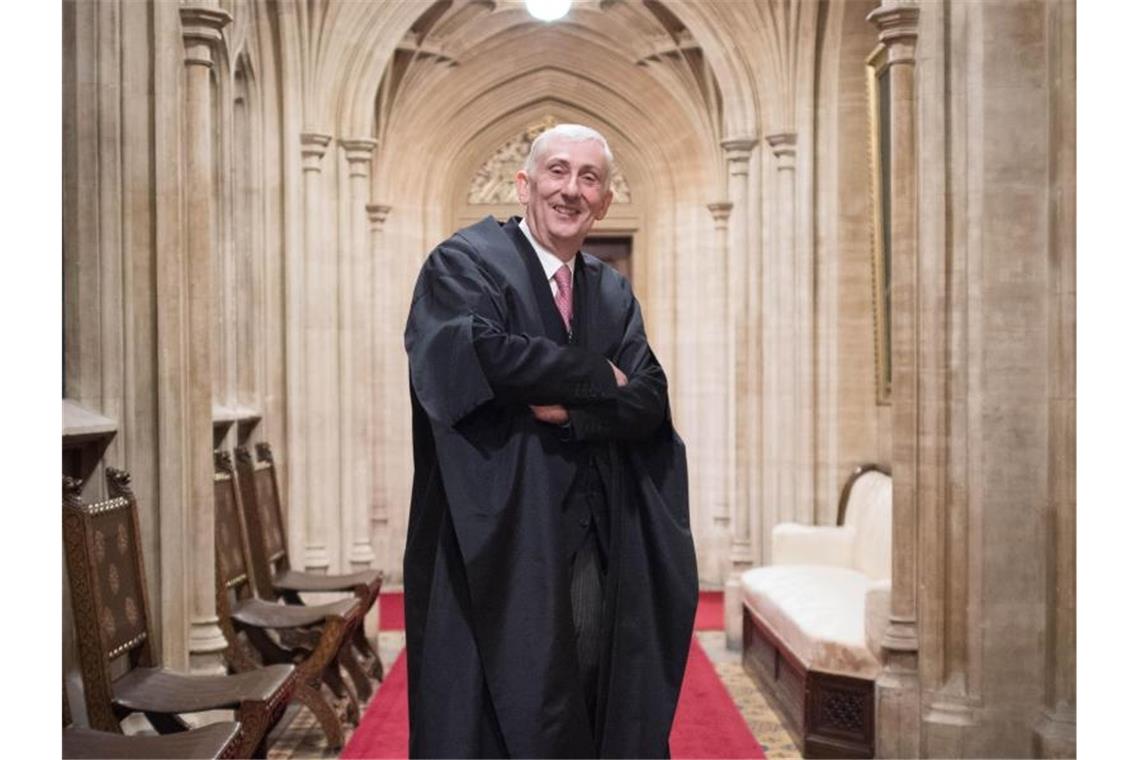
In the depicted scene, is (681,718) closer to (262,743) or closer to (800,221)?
(262,743)

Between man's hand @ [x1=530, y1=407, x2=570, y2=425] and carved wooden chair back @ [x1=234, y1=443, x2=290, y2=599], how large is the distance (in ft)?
14.6

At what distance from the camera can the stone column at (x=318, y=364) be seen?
9.08m

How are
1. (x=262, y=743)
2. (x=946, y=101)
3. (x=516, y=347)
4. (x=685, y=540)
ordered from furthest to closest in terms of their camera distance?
(x=946, y=101) < (x=262, y=743) < (x=685, y=540) < (x=516, y=347)

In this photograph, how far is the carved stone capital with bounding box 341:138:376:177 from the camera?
31.8 ft

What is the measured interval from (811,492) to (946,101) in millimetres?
3750

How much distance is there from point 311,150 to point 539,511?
683cm

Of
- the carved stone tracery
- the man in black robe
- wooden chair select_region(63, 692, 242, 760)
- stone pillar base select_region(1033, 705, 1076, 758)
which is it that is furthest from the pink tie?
the carved stone tracery

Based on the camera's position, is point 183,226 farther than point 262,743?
Yes

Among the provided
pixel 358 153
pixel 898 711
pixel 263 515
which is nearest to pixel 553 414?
pixel 898 711

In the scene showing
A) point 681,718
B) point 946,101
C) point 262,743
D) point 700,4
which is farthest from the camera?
point 700,4

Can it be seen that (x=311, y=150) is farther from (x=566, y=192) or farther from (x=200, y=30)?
(x=566, y=192)

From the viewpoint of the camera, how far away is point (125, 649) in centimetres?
461

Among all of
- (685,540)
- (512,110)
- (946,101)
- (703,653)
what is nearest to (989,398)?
(946,101)

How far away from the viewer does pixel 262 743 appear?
190 inches
